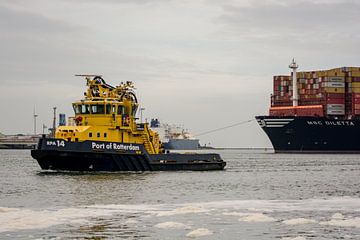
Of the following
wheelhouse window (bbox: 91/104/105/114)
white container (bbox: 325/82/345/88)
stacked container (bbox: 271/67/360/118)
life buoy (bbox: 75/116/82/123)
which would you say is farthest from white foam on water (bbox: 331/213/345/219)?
white container (bbox: 325/82/345/88)

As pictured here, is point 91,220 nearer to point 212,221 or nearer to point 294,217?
point 212,221

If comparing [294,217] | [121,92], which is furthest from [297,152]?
[294,217]

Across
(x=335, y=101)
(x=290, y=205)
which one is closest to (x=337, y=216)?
(x=290, y=205)

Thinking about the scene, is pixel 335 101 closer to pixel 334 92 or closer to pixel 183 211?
pixel 334 92

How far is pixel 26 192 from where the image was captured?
35969 mm

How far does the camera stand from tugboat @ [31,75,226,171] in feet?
153

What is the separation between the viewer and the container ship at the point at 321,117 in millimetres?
116812

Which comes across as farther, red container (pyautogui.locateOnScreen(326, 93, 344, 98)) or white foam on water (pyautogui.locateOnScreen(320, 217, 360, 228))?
red container (pyautogui.locateOnScreen(326, 93, 344, 98))

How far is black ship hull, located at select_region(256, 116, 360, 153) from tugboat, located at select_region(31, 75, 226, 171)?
66.2m

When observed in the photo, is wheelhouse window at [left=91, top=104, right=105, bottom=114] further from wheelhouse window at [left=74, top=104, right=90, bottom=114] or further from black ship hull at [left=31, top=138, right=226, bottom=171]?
black ship hull at [left=31, top=138, right=226, bottom=171]

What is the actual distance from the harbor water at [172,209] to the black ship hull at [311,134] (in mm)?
73578

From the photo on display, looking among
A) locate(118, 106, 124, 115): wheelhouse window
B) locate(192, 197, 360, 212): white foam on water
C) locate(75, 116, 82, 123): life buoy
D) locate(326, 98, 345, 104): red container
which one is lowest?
locate(192, 197, 360, 212): white foam on water

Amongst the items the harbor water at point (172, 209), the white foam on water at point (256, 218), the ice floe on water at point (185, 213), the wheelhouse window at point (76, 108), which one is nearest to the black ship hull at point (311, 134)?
the wheelhouse window at point (76, 108)

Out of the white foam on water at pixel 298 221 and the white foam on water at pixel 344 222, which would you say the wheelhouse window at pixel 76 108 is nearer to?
the white foam on water at pixel 298 221
